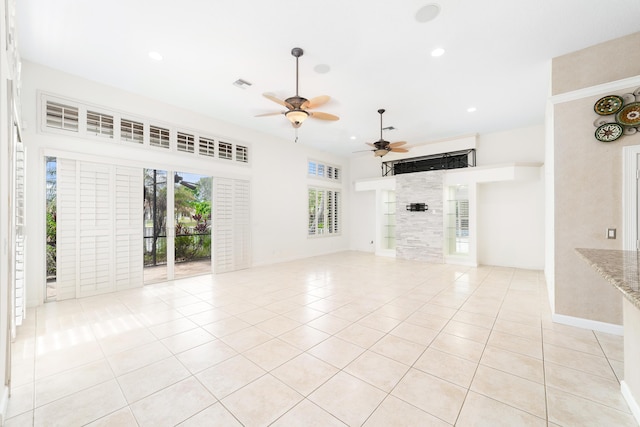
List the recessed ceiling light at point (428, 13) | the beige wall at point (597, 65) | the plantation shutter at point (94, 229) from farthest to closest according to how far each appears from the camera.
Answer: the plantation shutter at point (94, 229) → the beige wall at point (597, 65) → the recessed ceiling light at point (428, 13)

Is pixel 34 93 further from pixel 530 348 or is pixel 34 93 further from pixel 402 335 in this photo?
pixel 530 348

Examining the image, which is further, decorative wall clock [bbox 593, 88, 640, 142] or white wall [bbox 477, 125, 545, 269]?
white wall [bbox 477, 125, 545, 269]

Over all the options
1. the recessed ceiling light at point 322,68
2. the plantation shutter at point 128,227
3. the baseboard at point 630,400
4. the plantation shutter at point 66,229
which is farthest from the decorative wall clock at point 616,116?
the plantation shutter at point 66,229

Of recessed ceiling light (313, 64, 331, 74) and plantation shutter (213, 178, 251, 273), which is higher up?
recessed ceiling light (313, 64, 331, 74)

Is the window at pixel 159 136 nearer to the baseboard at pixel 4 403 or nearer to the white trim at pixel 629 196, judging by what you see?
the baseboard at pixel 4 403

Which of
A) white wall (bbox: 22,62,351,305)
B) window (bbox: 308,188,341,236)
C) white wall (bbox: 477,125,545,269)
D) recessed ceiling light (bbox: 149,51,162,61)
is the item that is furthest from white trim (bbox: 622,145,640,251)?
window (bbox: 308,188,341,236)

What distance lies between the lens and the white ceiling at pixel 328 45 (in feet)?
8.96

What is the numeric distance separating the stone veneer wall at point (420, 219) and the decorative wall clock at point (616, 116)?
3.99 meters

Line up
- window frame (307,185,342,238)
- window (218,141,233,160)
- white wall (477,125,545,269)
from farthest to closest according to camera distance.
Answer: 1. window frame (307,185,342,238)
2. white wall (477,125,545,269)
3. window (218,141,233,160)

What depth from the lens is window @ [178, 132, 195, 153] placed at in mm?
5371

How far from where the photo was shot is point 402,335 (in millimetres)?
2904

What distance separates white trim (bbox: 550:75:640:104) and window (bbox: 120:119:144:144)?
636 centimetres

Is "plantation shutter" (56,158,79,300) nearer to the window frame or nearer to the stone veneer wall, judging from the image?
the window frame

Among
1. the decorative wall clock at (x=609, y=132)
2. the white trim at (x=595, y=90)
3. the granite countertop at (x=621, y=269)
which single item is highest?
the white trim at (x=595, y=90)
